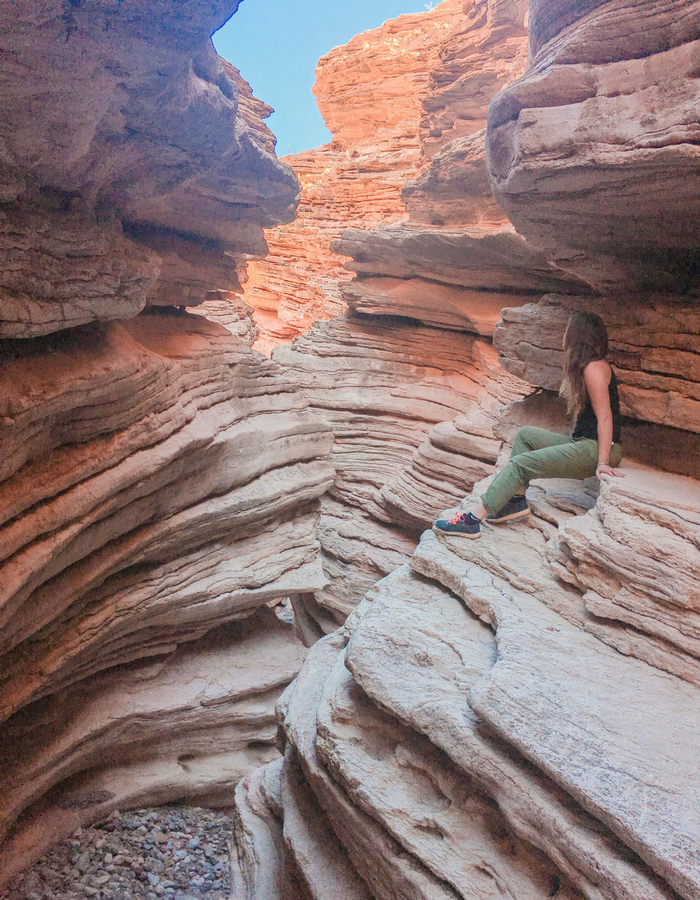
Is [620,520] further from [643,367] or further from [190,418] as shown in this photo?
[190,418]

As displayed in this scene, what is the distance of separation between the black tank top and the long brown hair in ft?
0.23

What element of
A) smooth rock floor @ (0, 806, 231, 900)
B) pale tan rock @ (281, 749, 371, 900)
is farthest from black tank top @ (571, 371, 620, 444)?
smooth rock floor @ (0, 806, 231, 900)

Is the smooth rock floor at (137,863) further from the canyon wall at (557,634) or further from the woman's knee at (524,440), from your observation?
the woman's knee at (524,440)

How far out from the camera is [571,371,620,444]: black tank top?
185 inches

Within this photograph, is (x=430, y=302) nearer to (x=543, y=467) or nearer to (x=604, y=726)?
(x=543, y=467)

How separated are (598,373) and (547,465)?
826 mm

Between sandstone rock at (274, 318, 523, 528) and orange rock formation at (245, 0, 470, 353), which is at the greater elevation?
orange rock formation at (245, 0, 470, 353)

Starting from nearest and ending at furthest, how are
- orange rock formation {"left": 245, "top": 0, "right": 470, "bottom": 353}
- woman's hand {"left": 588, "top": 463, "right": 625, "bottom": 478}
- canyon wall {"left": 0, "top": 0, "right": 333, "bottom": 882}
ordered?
canyon wall {"left": 0, "top": 0, "right": 333, "bottom": 882} → woman's hand {"left": 588, "top": 463, "right": 625, "bottom": 478} → orange rock formation {"left": 245, "top": 0, "right": 470, "bottom": 353}

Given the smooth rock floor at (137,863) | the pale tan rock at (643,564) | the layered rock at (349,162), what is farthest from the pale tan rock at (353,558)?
the layered rock at (349,162)

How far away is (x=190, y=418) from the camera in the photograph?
20.1 feet

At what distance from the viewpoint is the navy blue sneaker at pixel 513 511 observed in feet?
16.1

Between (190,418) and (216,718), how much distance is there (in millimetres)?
3614

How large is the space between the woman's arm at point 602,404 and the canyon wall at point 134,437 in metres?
3.54

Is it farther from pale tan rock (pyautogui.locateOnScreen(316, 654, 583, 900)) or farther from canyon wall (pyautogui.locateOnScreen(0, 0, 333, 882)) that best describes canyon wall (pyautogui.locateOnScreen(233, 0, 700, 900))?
canyon wall (pyautogui.locateOnScreen(0, 0, 333, 882))
